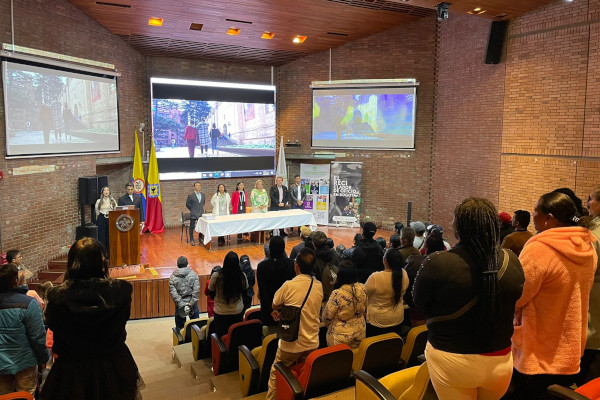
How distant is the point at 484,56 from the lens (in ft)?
31.6

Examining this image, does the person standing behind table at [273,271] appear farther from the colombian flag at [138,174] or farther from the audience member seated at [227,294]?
the colombian flag at [138,174]

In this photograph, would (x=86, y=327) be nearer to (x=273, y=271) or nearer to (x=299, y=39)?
(x=273, y=271)

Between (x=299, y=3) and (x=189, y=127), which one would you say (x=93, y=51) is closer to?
(x=189, y=127)

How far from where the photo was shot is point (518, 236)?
3742 mm

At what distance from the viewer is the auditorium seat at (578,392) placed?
87.5 inches

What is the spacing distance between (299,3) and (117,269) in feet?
18.9

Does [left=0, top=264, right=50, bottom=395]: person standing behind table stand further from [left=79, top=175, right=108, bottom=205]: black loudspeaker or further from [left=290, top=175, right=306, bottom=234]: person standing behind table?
[left=290, top=175, right=306, bottom=234]: person standing behind table

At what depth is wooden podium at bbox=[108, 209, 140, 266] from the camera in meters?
7.91

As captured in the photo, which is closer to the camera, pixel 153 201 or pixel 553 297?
pixel 553 297

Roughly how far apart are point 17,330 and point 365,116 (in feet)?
33.3

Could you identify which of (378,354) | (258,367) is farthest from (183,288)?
(378,354)

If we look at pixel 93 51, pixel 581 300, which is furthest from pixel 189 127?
pixel 581 300

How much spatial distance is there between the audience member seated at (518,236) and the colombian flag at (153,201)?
9.14 metres

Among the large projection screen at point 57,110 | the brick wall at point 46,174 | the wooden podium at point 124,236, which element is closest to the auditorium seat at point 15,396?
the wooden podium at point 124,236
